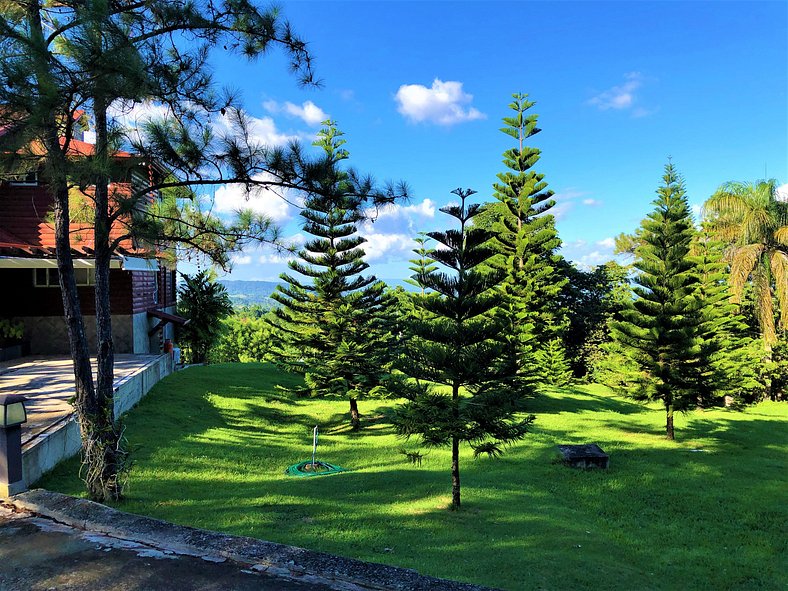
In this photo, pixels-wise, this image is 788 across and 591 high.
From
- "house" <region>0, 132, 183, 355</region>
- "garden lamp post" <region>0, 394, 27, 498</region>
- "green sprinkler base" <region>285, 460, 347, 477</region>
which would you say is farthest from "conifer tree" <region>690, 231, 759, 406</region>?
"house" <region>0, 132, 183, 355</region>

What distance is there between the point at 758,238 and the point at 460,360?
18.6m

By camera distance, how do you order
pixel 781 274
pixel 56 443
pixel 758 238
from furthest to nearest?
pixel 758 238 → pixel 781 274 → pixel 56 443

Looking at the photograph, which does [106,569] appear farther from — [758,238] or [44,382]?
[758,238]

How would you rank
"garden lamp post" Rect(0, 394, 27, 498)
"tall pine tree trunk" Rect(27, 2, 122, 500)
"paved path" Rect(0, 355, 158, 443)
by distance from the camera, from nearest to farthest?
Result: 1. "garden lamp post" Rect(0, 394, 27, 498)
2. "tall pine tree trunk" Rect(27, 2, 122, 500)
3. "paved path" Rect(0, 355, 158, 443)

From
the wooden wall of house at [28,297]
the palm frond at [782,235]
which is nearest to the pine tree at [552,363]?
the palm frond at [782,235]

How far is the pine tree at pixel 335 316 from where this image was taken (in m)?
15.3

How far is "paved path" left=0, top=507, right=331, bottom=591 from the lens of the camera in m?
3.52

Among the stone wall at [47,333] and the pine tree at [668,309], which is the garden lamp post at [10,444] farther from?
the pine tree at [668,309]

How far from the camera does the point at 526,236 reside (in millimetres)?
21953

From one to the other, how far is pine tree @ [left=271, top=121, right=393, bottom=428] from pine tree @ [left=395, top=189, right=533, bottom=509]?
719cm

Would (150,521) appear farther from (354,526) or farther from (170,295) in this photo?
(170,295)

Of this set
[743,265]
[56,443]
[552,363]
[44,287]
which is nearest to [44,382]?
[56,443]

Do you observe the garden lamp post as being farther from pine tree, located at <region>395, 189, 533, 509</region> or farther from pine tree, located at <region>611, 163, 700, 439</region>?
pine tree, located at <region>611, 163, 700, 439</region>

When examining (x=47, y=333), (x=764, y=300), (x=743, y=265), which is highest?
(x=743, y=265)
